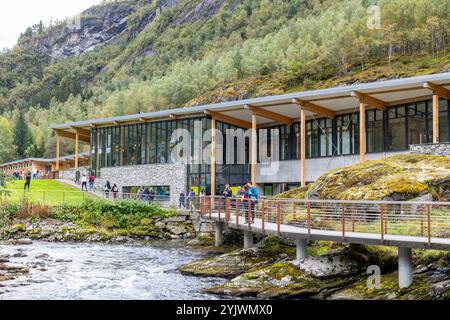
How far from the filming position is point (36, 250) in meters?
25.5

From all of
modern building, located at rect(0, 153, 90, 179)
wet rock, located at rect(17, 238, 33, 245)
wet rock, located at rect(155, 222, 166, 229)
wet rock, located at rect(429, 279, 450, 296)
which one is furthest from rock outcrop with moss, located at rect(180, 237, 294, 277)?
modern building, located at rect(0, 153, 90, 179)

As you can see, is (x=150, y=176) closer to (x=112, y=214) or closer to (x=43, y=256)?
(x=112, y=214)

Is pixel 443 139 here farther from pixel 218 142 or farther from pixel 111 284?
pixel 111 284

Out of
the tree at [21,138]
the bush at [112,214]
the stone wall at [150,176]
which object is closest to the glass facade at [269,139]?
the stone wall at [150,176]

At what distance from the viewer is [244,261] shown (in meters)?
20.3

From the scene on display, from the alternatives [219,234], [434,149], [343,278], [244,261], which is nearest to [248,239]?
[219,234]

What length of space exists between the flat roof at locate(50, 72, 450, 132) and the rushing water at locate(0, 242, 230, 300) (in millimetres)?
12021

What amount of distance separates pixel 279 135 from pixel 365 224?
25.1m

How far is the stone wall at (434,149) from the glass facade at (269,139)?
5490mm

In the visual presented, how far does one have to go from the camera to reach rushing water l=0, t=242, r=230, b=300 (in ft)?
52.4

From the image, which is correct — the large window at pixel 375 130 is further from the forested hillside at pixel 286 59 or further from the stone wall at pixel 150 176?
the forested hillside at pixel 286 59

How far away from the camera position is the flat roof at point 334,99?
95.8ft

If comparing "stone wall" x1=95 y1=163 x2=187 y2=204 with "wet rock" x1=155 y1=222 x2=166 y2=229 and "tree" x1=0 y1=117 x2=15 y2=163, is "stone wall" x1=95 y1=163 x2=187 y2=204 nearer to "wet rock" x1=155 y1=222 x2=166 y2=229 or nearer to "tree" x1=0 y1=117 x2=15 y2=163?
"wet rock" x1=155 y1=222 x2=166 y2=229
